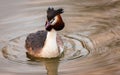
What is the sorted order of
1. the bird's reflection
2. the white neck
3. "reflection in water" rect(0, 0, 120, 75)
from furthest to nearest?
the white neck, the bird's reflection, "reflection in water" rect(0, 0, 120, 75)

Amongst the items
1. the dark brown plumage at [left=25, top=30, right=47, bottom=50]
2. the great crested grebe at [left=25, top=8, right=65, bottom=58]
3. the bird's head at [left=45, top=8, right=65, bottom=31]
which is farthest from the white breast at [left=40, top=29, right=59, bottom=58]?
the bird's head at [left=45, top=8, right=65, bottom=31]

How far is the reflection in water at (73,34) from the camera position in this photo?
28.3 feet

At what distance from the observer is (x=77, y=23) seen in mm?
10477

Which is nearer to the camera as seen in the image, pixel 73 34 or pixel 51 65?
pixel 51 65

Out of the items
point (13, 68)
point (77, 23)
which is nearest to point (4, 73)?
point (13, 68)

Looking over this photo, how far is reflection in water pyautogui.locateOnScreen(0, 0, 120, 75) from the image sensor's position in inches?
340

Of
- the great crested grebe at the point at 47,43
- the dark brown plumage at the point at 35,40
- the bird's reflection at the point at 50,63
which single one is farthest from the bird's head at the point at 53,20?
the bird's reflection at the point at 50,63

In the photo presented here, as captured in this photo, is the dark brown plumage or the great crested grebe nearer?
the great crested grebe

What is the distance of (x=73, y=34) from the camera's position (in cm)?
991

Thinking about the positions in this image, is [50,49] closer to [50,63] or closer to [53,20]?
[50,63]

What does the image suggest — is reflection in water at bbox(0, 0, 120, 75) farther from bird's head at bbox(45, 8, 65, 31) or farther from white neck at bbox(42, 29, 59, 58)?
bird's head at bbox(45, 8, 65, 31)

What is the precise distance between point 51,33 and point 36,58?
51 centimetres

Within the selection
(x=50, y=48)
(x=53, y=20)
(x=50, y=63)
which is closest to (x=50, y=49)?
(x=50, y=48)

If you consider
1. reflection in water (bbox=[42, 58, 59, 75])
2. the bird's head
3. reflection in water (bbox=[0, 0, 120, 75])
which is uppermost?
the bird's head
